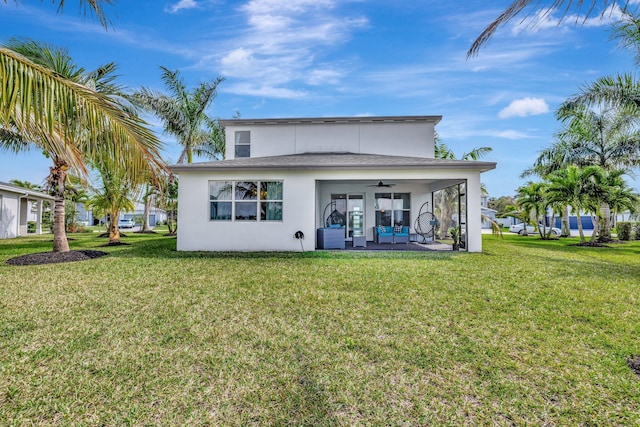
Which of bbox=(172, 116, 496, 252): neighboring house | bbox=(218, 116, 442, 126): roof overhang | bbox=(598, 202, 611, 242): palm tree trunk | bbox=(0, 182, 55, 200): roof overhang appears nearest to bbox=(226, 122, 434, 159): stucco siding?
bbox=(218, 116, 442, 126): roof overhang

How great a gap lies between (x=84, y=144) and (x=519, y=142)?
23.8 metres

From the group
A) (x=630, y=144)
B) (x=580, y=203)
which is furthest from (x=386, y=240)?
(x=630, y=144)

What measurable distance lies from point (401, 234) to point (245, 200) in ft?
24.6

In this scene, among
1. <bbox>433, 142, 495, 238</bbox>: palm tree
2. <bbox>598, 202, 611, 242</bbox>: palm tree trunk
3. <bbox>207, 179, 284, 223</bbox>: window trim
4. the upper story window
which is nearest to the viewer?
<bbox>207, 179, 284, 223</bbox>: window trim

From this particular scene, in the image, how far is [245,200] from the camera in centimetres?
1205

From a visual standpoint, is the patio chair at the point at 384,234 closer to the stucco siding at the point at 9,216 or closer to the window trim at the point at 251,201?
the window trim at the point at 251,201

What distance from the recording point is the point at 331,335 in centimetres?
441

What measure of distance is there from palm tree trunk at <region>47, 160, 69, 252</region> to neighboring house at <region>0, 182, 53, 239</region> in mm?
11908

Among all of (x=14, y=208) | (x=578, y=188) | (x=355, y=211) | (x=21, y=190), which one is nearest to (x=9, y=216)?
(x=14, y=208)

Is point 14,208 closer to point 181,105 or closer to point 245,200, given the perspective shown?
point 181,105

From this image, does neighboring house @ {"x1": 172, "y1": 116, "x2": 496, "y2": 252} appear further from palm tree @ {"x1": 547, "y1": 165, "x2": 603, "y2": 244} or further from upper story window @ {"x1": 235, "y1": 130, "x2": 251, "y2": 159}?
palm tree @ {"x1": 547, "y1": 165, "x2": 603, "y2": 244}

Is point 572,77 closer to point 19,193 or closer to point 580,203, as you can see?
point 580,203

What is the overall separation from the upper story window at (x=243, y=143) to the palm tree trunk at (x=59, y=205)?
7.21 meters

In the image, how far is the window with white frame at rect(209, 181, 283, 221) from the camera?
39.2ft
